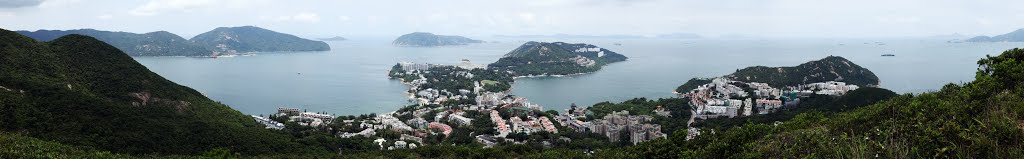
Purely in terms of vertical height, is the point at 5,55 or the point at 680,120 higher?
the point at 5,55

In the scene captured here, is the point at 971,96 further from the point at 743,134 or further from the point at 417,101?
the point at 417,101

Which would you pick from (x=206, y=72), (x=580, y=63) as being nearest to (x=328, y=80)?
(x=206, y=72)

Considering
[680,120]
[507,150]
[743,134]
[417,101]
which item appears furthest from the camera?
[417,101]

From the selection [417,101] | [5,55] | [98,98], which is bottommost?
[417,101]

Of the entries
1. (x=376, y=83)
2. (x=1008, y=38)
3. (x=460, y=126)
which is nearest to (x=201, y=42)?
(x=376, y=83)

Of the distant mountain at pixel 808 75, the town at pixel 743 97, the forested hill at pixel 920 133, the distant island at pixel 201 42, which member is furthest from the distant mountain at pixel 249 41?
the forested hill at pixel 920 133

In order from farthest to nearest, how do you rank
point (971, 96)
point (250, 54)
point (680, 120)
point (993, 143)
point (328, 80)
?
point (250, 54)
point (328, 80)
point (680, 120)
point (971, 96)
point (993, 143)

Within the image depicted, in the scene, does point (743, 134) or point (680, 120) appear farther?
point (680, 120)

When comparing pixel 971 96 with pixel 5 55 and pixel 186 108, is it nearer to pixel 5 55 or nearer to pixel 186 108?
pixel 186 108
